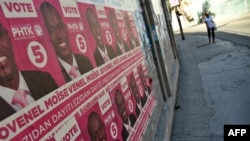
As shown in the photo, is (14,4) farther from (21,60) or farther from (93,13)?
(93,13)

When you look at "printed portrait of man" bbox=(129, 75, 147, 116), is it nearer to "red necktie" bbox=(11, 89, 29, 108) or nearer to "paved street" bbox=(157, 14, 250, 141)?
"paved street" bbox=(157, 14, 250, 141)

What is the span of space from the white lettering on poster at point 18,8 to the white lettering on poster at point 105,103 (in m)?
1.08

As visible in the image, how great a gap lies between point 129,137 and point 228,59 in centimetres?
754

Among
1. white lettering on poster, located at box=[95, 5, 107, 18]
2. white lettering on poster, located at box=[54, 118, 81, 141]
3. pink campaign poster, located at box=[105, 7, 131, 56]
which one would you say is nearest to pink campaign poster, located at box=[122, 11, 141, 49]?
pink campaign poster, located at box=[105, 7, 131, 56]

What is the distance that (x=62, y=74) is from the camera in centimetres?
194

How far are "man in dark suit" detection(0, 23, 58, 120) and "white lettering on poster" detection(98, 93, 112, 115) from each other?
0.90 meters

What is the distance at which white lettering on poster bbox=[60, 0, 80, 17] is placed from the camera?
7.12 ft

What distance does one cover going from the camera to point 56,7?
206 cm

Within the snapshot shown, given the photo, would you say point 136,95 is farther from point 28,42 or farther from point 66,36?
point 28,42

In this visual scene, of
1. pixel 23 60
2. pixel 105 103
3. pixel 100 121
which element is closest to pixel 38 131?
pixel 23 60

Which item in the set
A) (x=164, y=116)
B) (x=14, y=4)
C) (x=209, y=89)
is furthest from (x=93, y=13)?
(x=209, y=89)

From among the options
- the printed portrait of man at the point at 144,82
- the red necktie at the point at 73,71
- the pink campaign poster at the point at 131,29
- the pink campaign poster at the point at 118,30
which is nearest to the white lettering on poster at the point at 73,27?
the red necktie at the point at 73,71

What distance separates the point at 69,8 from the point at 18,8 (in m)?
0.68

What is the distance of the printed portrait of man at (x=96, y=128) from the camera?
87.6 inches
